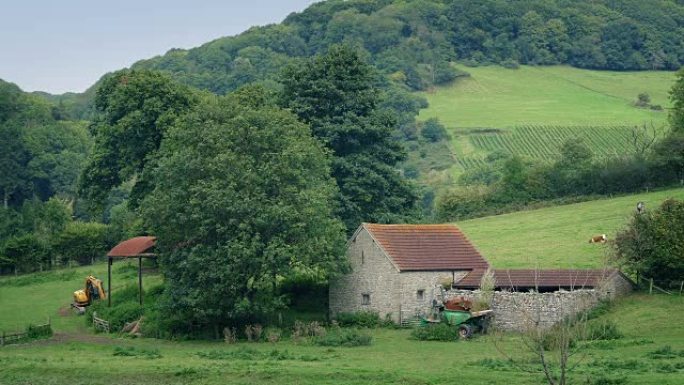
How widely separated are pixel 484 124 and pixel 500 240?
325 feet

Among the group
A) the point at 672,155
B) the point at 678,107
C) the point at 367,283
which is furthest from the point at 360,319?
the point at 678,107

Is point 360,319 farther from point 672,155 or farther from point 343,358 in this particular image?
point 672,155

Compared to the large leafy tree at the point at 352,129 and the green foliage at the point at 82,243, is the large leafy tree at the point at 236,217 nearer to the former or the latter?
the large leafy tree at the point at 352,129

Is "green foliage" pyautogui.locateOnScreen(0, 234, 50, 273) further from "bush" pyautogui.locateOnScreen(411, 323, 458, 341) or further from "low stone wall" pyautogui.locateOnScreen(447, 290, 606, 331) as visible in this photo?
"low stone wall" pyautogui.locateOnScreen(447, 290, 606, 331)

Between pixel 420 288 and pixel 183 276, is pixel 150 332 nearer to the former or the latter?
pixel 183 276

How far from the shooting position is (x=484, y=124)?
173m

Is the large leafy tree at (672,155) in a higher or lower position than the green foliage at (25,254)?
higher

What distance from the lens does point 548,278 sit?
52406mm

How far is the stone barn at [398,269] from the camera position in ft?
181

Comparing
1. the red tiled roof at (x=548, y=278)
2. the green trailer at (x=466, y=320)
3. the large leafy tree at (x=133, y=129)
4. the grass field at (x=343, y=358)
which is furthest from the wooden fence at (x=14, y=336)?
the red tiled roof at (x=548, y=278)

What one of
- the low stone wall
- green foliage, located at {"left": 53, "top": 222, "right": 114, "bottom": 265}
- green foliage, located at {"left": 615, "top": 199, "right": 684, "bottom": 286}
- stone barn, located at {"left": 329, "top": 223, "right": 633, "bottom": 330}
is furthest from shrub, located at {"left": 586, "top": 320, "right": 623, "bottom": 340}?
green foliage, located at {"left": 53, "top": 222, "right": 114, "bottom": 265}

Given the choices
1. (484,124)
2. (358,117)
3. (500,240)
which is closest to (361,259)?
(358,117)

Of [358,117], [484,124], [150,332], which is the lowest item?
[150,332]

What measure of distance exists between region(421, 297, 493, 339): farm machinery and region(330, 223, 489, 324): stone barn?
3.06 metres
